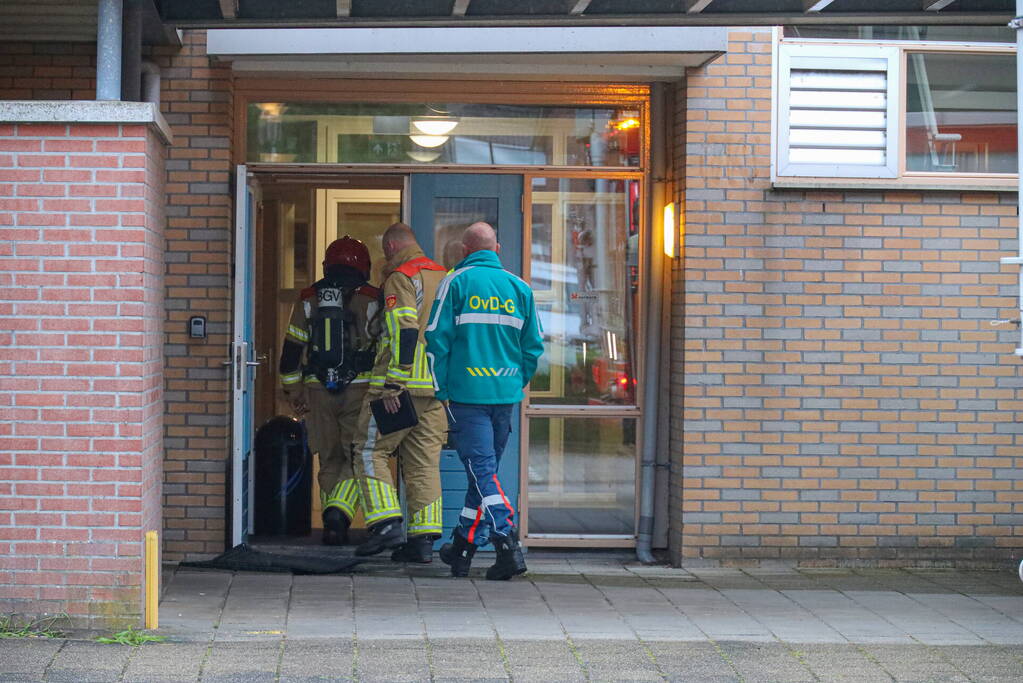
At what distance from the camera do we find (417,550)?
782 cm

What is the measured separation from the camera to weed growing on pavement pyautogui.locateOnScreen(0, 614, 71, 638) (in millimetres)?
5633

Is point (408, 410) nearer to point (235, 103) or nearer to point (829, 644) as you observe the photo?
point (235, 103)

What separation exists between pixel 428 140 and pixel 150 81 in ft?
5.67

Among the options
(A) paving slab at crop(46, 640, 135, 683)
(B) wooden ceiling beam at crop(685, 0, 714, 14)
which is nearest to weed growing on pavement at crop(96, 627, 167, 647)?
(A) paving slab at crop(46, 640, 135, 683)

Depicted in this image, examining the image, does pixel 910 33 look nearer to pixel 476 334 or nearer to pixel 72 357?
pixel 476 334

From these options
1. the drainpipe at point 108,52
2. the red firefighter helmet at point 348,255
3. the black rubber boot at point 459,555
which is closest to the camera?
the drainpipe at point 108,52

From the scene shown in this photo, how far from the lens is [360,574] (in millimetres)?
7516

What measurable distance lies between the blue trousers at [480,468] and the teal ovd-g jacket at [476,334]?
10 centimetres

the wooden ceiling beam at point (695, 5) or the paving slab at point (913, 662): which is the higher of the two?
the wooden ceiling beam at point (695, 5)

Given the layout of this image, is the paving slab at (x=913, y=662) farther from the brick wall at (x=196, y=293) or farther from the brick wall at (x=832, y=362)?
the brick wall at (x=196, y=293)

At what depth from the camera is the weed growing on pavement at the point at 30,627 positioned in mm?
5633

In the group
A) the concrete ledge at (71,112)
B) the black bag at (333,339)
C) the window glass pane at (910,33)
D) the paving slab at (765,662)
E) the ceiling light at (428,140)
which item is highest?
the window glass pane at (910,33)

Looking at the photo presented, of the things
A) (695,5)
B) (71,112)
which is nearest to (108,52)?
(71,112)

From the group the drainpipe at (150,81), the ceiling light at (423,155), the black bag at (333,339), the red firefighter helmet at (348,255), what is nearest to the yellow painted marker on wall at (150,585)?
the black bag at (333,339)
